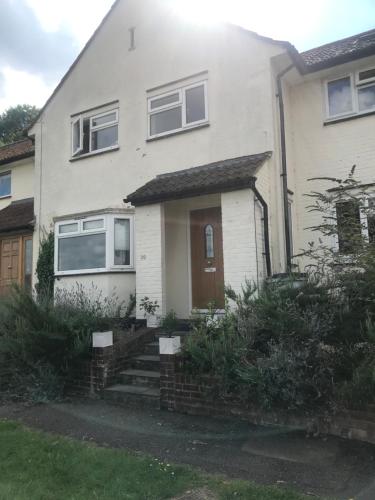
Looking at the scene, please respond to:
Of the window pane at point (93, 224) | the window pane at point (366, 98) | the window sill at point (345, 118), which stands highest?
the window pane at point (366, 98)

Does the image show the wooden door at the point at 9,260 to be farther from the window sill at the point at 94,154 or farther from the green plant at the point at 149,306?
the green plant at the point at 149,306

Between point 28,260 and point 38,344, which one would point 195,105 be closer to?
point 38,344

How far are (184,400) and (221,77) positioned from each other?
22.5 ft

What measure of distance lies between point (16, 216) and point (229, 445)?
1064cm

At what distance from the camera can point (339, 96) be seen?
30.3 feet

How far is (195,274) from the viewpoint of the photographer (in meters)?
9.55

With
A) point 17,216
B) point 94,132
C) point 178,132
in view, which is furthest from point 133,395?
point 17,216

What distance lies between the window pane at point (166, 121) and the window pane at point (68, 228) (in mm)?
2887

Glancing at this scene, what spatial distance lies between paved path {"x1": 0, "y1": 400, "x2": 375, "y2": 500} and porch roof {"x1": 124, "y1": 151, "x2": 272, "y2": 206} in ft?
13.3

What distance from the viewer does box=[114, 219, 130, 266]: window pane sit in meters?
9.73

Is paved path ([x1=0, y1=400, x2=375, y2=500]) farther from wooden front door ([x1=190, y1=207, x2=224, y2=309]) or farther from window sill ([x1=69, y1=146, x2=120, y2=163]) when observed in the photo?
window sill ([x1=69, y1=146, x2=120, y2=163])

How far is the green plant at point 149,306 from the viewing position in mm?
8523

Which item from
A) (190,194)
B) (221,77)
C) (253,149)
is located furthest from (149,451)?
(221,77)

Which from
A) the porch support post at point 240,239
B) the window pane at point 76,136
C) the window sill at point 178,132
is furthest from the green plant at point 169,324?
the window pane at point 76,136
